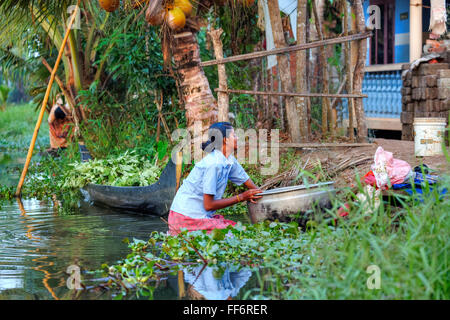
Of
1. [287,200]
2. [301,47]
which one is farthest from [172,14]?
[287,200]

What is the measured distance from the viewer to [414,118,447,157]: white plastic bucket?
23.6ft

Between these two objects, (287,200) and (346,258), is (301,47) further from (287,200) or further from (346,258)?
(346,258)

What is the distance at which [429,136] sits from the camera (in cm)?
723

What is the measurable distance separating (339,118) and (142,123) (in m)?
4.22

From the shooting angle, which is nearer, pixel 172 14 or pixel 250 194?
pixel 250 194

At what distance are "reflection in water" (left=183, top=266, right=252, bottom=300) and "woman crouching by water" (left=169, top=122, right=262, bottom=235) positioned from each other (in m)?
0.65

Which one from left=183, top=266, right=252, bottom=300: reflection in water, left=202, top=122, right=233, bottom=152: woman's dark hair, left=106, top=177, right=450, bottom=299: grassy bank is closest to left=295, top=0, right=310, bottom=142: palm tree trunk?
left=202, top=122, right=233, bottom=152: woman's dark hair

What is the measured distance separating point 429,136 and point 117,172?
171 inches

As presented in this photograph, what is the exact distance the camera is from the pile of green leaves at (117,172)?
823 centimetres

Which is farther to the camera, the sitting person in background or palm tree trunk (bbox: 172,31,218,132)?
the sitting person in background

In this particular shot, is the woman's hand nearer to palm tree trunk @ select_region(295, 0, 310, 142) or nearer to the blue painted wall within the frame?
palm tree trunk @ select_region(295, 0, 310, 142)

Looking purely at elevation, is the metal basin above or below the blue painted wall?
below

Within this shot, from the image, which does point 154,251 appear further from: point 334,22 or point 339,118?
point 334,22

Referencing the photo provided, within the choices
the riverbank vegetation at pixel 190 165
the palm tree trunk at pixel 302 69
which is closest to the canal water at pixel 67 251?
the riverbank vegetation at pixel 190 165
